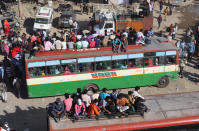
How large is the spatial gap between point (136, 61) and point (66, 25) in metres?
11.4

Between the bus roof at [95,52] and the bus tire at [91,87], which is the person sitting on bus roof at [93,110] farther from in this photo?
the bus tire at [91,87]

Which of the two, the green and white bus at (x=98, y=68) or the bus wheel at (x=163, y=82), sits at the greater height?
the green and white bus at (x=98, y=68)

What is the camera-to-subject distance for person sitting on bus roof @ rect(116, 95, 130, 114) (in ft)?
39.6

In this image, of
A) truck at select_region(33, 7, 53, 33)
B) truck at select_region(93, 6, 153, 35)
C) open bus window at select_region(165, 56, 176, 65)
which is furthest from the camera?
truck at select_region(33, 7, 53, 33)

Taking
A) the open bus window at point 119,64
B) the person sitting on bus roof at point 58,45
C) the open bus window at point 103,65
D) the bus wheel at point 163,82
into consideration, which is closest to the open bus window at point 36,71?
the person sitting on bus roof at point 58,45

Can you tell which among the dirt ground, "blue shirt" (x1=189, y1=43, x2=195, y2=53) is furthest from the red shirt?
"blue shirt" (x1=189, y1=43, x2=195, y2=53)

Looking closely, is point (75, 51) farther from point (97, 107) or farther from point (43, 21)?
point (43, 21)

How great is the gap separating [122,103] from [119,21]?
1355 cm

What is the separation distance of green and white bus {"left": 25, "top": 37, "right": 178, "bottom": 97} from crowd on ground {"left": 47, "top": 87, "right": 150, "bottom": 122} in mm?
4199

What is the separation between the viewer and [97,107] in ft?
39.7

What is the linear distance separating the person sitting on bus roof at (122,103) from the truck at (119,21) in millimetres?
12321

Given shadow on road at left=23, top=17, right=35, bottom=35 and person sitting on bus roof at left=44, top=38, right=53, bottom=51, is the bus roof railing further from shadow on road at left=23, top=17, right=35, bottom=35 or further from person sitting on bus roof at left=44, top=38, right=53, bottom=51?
shadow on road at left=23, top=17, right=35, bottom=35

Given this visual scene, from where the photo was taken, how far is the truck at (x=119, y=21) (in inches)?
952

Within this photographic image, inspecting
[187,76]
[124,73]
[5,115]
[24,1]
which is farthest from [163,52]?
[24,1]
